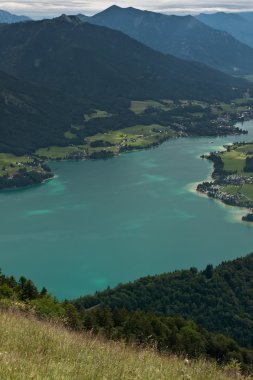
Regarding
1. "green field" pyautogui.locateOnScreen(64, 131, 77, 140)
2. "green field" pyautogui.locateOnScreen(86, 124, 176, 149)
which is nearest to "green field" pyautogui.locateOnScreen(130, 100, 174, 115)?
"green field" pyautogui.locateOnScreen(86, 124, 176, 149)

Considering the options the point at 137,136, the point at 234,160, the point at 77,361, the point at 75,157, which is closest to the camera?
the point at 77,361

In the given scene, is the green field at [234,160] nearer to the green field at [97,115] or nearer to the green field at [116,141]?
the green field at [116,141]

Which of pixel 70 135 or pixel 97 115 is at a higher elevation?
pixel 97 115

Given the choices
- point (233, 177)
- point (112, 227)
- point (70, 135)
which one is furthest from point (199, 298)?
point (70, 135)

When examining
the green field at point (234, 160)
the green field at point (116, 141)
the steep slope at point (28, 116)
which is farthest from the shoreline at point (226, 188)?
the steep slope at point (28, 116)

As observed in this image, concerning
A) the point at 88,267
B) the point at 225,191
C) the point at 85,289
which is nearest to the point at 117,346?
the point at 85,289

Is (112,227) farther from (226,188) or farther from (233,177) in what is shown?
(233,177)
